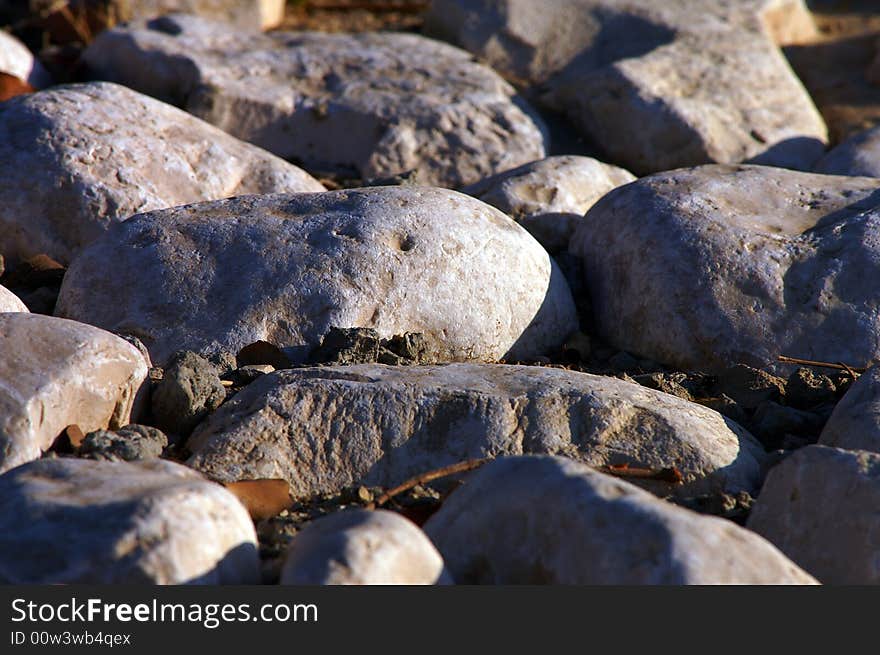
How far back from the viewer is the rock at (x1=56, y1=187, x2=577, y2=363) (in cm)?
351

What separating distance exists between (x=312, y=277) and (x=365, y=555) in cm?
157

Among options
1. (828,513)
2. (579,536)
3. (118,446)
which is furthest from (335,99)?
(579,536)

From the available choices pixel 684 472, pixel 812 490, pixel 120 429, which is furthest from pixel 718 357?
pixel 120 429

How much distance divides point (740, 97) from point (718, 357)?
9.12ft

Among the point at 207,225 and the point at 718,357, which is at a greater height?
the point at 207,225

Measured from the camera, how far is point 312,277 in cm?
357

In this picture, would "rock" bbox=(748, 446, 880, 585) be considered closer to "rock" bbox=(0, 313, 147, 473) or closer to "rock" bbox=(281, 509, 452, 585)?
"rock" bbox=(281, 509, 452, 585)

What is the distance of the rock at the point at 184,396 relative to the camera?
10.3ft

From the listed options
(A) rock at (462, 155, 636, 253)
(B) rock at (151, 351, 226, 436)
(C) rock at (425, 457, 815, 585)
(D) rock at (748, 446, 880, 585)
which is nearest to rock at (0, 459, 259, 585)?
(C) rock at (425, 457, 815, 585)

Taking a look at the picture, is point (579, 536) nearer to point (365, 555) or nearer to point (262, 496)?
point (365, 555)

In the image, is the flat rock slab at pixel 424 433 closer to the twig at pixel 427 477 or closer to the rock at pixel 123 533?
the twig at pixel 427 477

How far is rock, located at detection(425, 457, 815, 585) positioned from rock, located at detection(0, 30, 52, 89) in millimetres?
4390

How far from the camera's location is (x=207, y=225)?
372cm

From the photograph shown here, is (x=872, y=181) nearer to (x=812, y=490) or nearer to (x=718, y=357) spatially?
(x=718, y=357)
